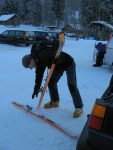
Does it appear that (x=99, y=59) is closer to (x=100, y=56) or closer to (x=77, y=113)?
(x=100, y=56)

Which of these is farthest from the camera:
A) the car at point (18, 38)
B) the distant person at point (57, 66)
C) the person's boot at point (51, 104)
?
the car at point (18, 38)

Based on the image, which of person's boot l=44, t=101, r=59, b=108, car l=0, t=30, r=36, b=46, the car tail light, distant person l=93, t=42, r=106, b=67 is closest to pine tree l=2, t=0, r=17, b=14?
car l=0, t=30, r=36, b=46

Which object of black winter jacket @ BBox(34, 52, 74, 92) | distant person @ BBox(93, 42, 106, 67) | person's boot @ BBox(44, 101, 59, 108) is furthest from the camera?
distant person @ BBox(93, 42, 106, 67)

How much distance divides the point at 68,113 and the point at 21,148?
1754 millimetres

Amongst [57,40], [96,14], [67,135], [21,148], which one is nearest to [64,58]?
[57,40]

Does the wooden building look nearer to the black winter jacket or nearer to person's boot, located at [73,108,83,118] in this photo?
the black winter jacket

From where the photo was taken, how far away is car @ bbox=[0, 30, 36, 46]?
27.7 m

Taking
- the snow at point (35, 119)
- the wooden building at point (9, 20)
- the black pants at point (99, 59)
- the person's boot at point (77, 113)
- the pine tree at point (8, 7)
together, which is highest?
the person's boot at point (77, 113)

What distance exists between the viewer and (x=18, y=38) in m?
27.8

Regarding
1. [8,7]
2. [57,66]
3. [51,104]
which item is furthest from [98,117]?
[8,7]

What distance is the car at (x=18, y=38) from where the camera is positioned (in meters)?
27.7

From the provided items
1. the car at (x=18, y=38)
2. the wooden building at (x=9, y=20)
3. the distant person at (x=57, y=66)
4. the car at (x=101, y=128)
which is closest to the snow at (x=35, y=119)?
the distant person at (x=57, y=66)

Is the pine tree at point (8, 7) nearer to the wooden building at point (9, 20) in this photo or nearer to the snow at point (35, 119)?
the wooden building at point (9, 20)

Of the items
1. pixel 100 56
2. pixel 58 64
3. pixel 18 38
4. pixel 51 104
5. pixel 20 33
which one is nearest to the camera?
pixel 58 64
